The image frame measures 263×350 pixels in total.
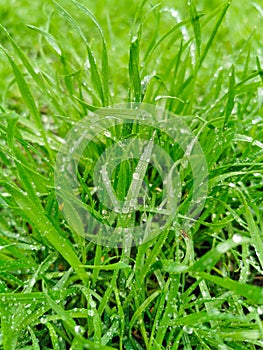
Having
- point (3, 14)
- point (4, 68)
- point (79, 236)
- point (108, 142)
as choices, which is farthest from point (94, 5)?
point (79, 236)

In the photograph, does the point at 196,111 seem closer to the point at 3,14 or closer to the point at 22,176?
the point at 22,176

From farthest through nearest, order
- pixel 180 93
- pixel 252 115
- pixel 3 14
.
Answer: pixel 3 14 → pixel 252 115 → pixel 180 93

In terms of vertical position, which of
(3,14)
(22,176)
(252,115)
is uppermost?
(3,14)

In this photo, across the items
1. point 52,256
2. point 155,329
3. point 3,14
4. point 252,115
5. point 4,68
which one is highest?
point 3,14

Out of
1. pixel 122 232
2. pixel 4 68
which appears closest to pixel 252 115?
pixel 122 232

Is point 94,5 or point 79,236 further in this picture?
point 94,5

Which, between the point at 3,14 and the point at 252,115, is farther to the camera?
the point at 3,14

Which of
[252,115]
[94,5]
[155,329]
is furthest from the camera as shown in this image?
[94,5]

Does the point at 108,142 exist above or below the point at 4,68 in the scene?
below

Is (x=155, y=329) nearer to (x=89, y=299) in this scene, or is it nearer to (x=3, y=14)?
(x=89, y=299)
